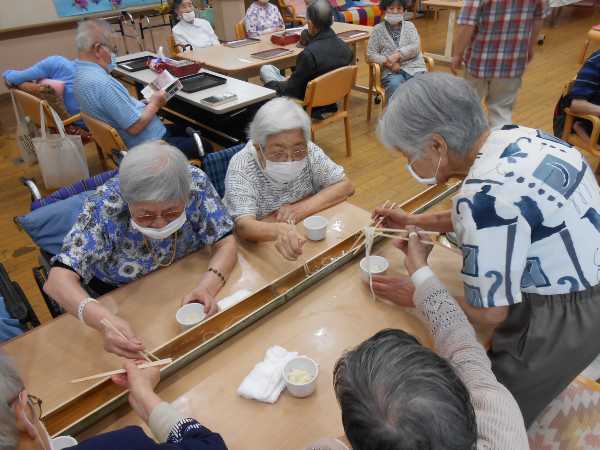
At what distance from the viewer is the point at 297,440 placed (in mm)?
1055

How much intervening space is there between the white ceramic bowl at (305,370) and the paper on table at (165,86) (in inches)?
107

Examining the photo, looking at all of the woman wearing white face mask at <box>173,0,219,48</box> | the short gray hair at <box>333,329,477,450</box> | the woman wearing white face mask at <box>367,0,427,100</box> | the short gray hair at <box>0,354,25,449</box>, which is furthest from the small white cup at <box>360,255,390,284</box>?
the woman wearing white face mask at <box>173,0,219,48</box>

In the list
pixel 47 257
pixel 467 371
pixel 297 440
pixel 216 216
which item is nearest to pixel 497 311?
pixel 467 371

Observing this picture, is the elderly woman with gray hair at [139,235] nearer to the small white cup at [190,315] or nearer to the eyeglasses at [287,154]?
the small white cup at [190,315]

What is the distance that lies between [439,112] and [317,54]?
2935mm

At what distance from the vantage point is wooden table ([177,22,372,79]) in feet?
13.9

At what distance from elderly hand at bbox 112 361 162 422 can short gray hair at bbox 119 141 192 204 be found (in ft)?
1.79

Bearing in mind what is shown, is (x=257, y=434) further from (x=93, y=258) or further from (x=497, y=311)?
(x=93, y=258)

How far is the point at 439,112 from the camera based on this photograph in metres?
1.23

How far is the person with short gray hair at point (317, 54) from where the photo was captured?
387 cm

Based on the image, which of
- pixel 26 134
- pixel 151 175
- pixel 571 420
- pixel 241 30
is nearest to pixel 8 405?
pixel 151 175

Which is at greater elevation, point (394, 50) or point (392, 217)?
point (394, 50)

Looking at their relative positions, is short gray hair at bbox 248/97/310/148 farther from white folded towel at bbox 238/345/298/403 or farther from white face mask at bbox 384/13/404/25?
white face mask at bbox 384/13/404/25

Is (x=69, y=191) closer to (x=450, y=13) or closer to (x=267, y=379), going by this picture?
(x=267, y=379)
